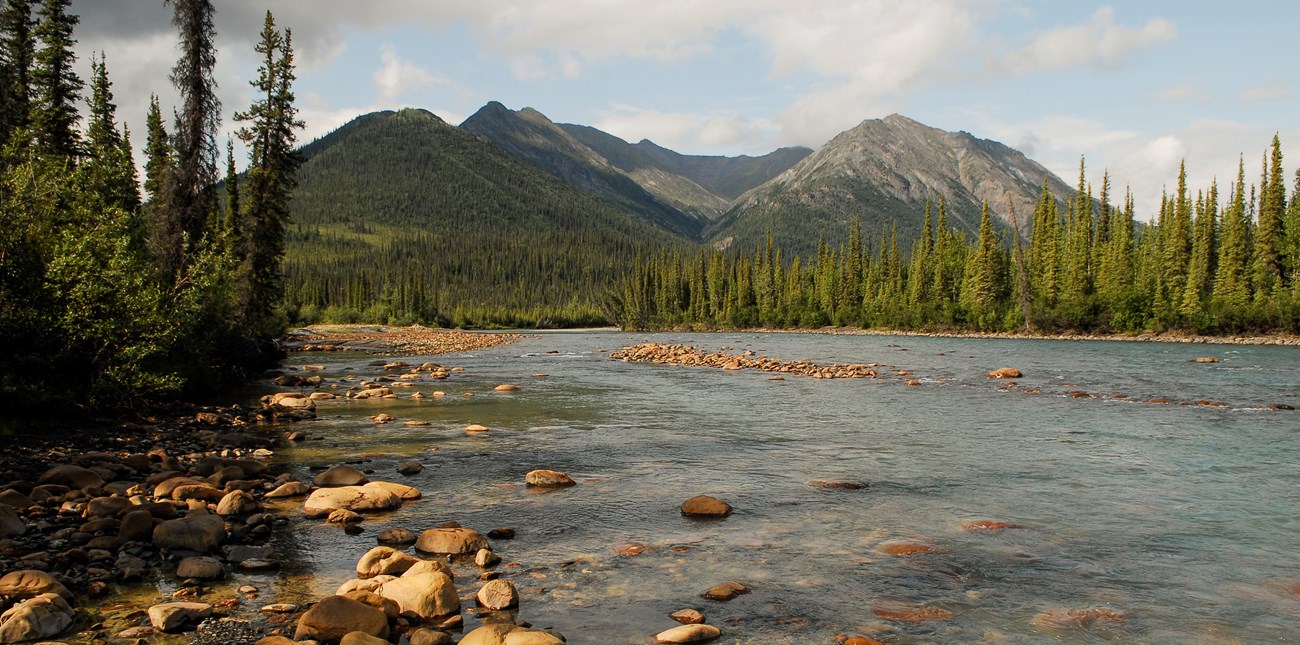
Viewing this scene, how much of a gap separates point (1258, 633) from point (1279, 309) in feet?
258

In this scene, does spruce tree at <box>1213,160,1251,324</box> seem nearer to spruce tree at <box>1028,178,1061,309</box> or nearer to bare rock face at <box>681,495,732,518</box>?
spruce tree at <box>1028,178,1061,309</box>

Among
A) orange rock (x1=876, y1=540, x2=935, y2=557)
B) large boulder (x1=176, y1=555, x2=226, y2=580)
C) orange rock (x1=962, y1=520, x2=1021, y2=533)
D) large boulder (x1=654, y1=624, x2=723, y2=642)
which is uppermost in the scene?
large boulder (x1=176, y1=555, x2=226, y2=580)

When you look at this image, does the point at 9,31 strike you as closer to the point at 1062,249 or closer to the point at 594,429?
the point at 594,429

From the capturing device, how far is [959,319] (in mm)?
101062

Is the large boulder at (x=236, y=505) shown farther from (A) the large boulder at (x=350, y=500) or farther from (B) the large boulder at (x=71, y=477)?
(B) the large boulder at (x=71, y=477)

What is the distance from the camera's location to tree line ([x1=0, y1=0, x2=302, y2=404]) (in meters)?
17.5

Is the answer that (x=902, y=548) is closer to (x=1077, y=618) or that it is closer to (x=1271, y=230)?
(x=1077, y=618)

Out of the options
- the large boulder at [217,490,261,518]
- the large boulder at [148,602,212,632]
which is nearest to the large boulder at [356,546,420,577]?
the large boulder at [148,602,212,632]

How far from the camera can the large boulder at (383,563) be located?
9.24 metres

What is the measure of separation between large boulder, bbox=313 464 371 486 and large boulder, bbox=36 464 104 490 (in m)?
3.59

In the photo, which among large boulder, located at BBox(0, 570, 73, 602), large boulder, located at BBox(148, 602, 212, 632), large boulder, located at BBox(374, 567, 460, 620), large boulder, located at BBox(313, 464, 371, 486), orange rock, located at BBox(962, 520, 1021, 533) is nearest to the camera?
large boulder, located at BBox(148, 602, 212, 632)

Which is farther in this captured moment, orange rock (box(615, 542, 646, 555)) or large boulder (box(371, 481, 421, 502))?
large boulder (box(371, 481, 421, 502))

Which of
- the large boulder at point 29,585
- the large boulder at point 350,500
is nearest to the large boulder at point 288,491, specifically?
the large boulder at point 350,500

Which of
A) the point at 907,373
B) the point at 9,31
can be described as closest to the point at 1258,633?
the point at 907,373
